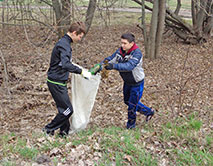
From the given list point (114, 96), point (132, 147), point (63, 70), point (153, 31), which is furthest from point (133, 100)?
point (153, 31)

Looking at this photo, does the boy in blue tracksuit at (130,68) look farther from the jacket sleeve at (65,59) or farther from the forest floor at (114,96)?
the jacket sleeve at (65,59)

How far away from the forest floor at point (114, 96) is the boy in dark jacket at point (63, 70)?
631mm

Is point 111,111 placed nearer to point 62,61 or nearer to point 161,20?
point 62,61

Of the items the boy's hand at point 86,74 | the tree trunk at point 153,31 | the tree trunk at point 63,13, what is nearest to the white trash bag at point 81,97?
the boy's hand at point 86,74

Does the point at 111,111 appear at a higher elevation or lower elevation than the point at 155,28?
lower

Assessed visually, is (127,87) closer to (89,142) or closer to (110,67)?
(110,67)

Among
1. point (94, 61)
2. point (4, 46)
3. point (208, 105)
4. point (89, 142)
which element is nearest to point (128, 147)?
point (89, 142)

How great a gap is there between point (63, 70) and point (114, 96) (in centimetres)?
286

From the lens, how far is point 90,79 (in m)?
4.45

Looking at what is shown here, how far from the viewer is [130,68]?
4.04 metres

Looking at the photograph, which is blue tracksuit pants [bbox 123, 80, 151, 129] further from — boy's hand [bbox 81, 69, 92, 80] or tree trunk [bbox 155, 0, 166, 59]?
tree trunk [bbox 155, 0, 166, 59]

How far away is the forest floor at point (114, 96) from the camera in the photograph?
4026 mm

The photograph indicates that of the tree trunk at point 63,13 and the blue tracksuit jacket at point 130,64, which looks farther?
the tree trunk at point 63,13

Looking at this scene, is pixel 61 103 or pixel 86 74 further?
pixel 61 103
